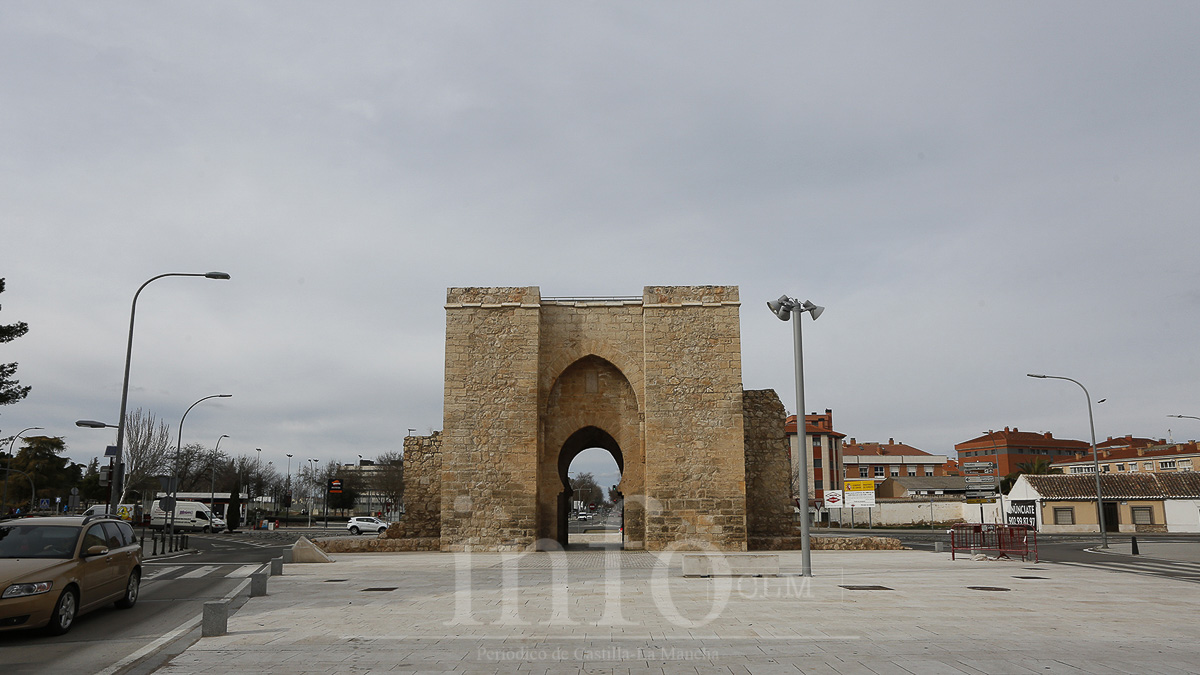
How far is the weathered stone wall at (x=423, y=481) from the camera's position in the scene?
88.6 feet

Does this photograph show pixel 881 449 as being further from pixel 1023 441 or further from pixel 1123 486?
pixel 1123 486

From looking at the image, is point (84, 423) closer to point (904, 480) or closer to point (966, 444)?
point (904, 480)

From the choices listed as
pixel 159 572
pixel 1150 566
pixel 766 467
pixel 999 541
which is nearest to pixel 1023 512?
pixel 766 467

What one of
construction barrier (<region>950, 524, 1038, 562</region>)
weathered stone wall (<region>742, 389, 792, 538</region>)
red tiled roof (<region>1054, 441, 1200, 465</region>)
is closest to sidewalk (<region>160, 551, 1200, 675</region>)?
construction barrier (<region>950, 524, 1038, 562</region>)

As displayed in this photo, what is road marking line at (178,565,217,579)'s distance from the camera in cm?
1760

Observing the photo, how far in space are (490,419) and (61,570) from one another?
1515 centimetres

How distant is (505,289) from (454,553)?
27.4ft

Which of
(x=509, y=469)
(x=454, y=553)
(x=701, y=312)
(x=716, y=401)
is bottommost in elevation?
(x=454, y=553)

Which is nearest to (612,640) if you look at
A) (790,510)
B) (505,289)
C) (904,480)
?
(505,289)

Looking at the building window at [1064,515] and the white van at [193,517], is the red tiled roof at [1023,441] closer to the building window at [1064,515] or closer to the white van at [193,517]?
the building window at [1064,515]

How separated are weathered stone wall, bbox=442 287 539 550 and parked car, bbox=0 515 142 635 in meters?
12.2

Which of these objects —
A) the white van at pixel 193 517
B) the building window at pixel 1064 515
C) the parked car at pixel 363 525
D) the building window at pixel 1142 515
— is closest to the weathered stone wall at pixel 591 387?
the parked car at pixel 363 525

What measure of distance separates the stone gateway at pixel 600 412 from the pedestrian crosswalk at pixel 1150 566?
9.10 meters

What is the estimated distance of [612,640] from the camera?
853 centimetres
